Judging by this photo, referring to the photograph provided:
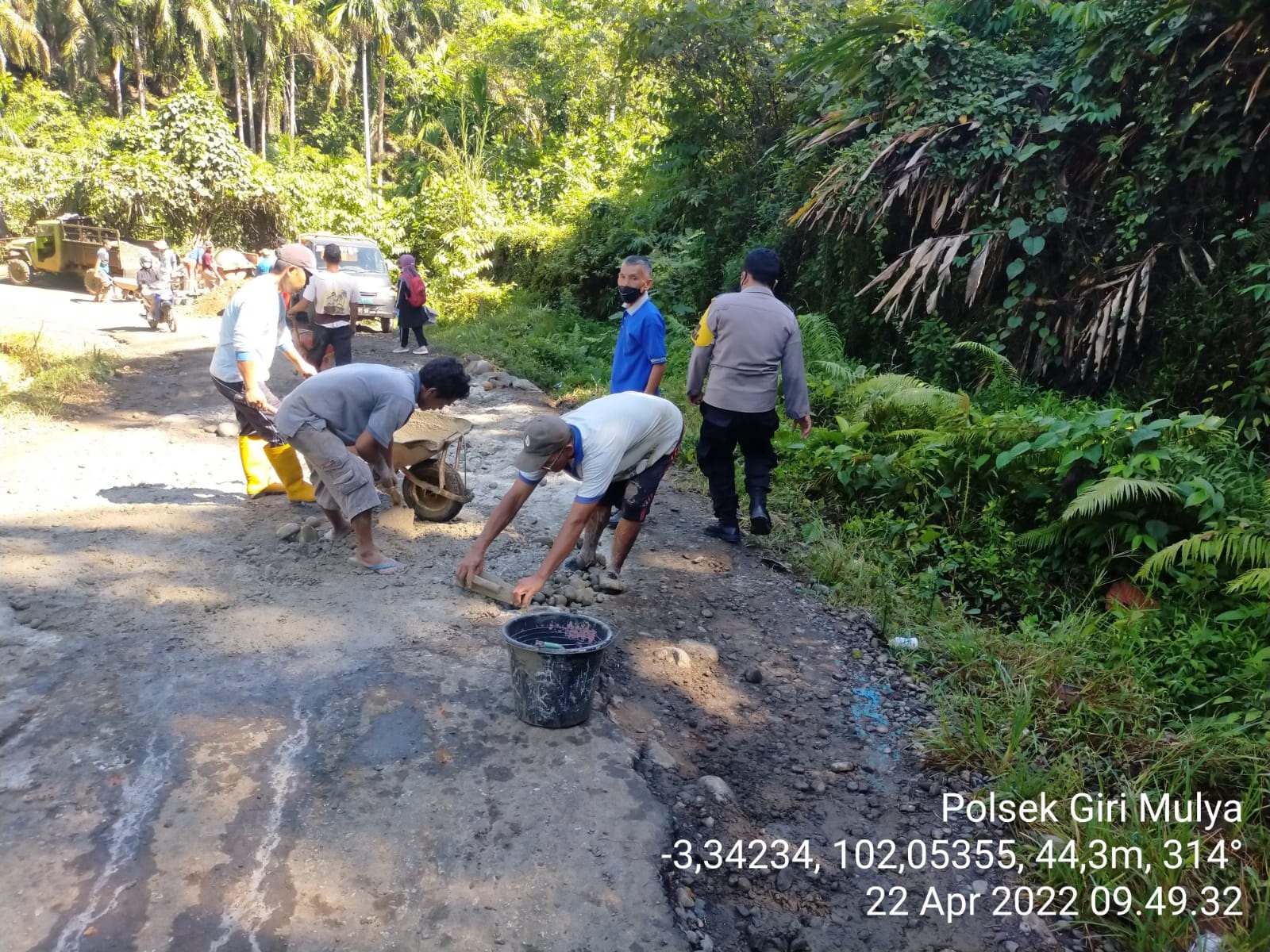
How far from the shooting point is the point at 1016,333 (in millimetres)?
7898

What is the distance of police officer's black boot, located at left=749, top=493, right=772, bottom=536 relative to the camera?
5840 mm

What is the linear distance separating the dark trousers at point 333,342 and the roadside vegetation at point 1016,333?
2844 mm

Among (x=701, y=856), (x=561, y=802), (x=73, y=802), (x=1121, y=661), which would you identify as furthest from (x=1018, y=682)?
(x=73, y=802)

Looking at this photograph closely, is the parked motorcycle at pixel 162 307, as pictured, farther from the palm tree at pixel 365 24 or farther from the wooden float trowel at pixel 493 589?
the palm tree at pixel 365 24

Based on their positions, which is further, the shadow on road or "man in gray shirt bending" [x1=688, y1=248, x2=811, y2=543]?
the shadow on road

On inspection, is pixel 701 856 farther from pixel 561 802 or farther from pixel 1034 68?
pixel 1034 68

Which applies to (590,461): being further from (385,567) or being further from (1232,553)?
(1232,553)

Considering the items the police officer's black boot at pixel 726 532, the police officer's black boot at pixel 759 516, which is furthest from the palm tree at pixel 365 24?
the police officer's black boot at pixel 759 516

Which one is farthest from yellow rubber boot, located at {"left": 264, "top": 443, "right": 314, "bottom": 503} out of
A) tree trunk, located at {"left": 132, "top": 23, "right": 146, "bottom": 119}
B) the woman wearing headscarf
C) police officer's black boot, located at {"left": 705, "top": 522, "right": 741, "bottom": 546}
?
tree trunk, located at {"left": 132, "top": 23, "right": 146, "bottom": 119}

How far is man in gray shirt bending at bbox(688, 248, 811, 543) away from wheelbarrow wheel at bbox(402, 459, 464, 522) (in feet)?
5.53

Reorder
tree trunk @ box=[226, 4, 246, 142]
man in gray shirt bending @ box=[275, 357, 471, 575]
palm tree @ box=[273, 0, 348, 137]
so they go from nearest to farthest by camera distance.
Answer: man in gray shirt bending @ box=[275, 357, 471, 575] → palm tree @ box=[273, 0, 348, 137] → tree trunk @ box=[226, 4, 246, 142]

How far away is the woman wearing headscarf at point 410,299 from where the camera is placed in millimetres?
12391

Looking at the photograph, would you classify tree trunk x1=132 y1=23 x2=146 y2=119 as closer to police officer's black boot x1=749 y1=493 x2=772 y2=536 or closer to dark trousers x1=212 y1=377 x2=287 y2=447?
dark trousers x1=212 y1=377 x2=287 y2=447

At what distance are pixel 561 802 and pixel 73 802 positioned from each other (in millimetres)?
1691
